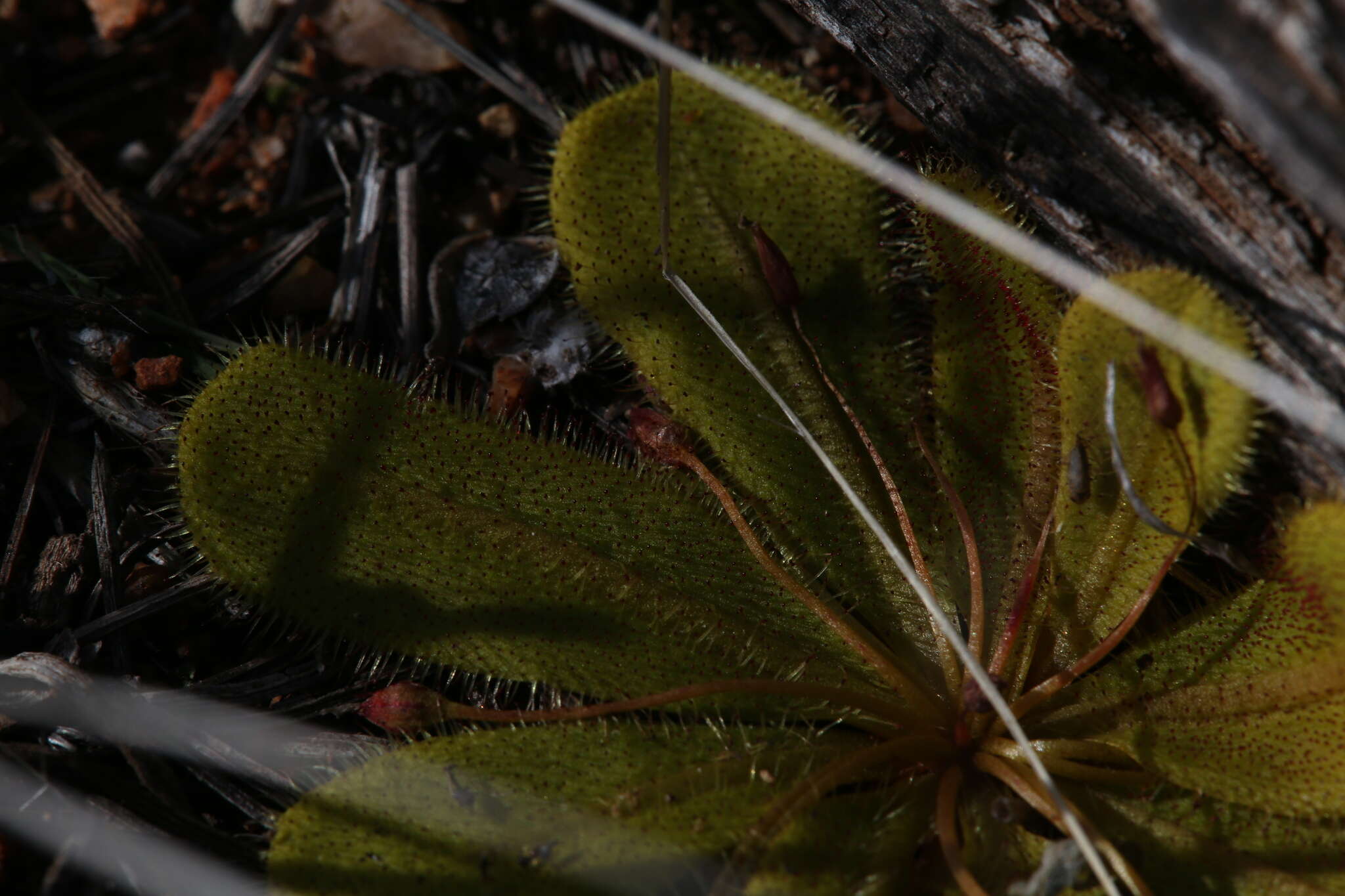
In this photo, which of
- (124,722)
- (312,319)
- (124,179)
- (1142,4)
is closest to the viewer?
(1142,4)

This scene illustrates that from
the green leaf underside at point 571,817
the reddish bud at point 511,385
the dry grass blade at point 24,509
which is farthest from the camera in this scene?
the reddish bud at point 511,385

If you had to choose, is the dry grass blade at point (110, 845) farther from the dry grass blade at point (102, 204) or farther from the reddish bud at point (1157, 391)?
the reddish bud at point (1157, 391)

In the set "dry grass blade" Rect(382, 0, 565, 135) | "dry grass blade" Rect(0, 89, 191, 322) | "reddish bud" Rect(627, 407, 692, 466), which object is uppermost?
"dry grass blade" Rect(382, 0, 565, 135)

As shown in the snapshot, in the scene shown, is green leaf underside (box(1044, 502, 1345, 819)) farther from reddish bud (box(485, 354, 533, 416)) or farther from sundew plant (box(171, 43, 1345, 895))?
reddish bud (box(485, 354, 533, 416))

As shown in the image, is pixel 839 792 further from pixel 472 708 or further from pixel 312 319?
pixel 312 319

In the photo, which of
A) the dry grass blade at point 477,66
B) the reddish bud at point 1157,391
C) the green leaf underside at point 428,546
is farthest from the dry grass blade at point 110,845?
the dry grass blade at point 477,66

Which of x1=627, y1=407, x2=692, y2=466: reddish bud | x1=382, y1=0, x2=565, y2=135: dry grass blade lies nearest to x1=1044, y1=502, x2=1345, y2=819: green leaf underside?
x1=627, y1=407, x2=692, y2=466: reddish bud

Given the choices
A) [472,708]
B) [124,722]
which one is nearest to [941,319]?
[472,708]
